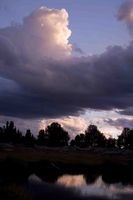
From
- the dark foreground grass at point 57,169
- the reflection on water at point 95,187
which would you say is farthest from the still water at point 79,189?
the dark foreground grass at point 57,169

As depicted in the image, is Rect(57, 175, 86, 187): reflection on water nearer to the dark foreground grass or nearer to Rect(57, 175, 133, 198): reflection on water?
Rect(57, 175, 133, 198): reflection on water

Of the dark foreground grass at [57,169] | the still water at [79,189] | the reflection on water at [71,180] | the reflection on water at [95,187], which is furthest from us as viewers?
the dark foreground grass at [57,169]

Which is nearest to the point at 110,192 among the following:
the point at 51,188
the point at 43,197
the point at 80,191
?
the point at 80,191

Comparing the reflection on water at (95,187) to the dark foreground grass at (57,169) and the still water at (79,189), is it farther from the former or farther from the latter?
the dark foreground grass at (57,169)

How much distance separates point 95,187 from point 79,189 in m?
4.98

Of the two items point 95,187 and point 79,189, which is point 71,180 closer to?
point 95,187

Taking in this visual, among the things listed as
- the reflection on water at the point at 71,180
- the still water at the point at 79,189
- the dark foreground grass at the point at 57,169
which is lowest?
the still water at the point at 79,189

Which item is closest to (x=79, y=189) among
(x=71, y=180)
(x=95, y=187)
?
(x=95, y=187)

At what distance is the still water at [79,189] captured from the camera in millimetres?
60438

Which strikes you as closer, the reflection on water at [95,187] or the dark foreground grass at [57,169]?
the reflection on water at [95,187]

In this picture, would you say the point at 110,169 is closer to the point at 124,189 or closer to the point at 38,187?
the point at 124,189

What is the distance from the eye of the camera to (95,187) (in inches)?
2881

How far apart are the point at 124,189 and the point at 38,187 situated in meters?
14.9

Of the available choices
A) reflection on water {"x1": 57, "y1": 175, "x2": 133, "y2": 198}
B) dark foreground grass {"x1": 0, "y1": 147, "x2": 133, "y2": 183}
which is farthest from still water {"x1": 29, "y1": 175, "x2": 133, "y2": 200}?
dark foreground grass {"x1": 0, "y1": 147, "x2": 133, "y2": 183}
